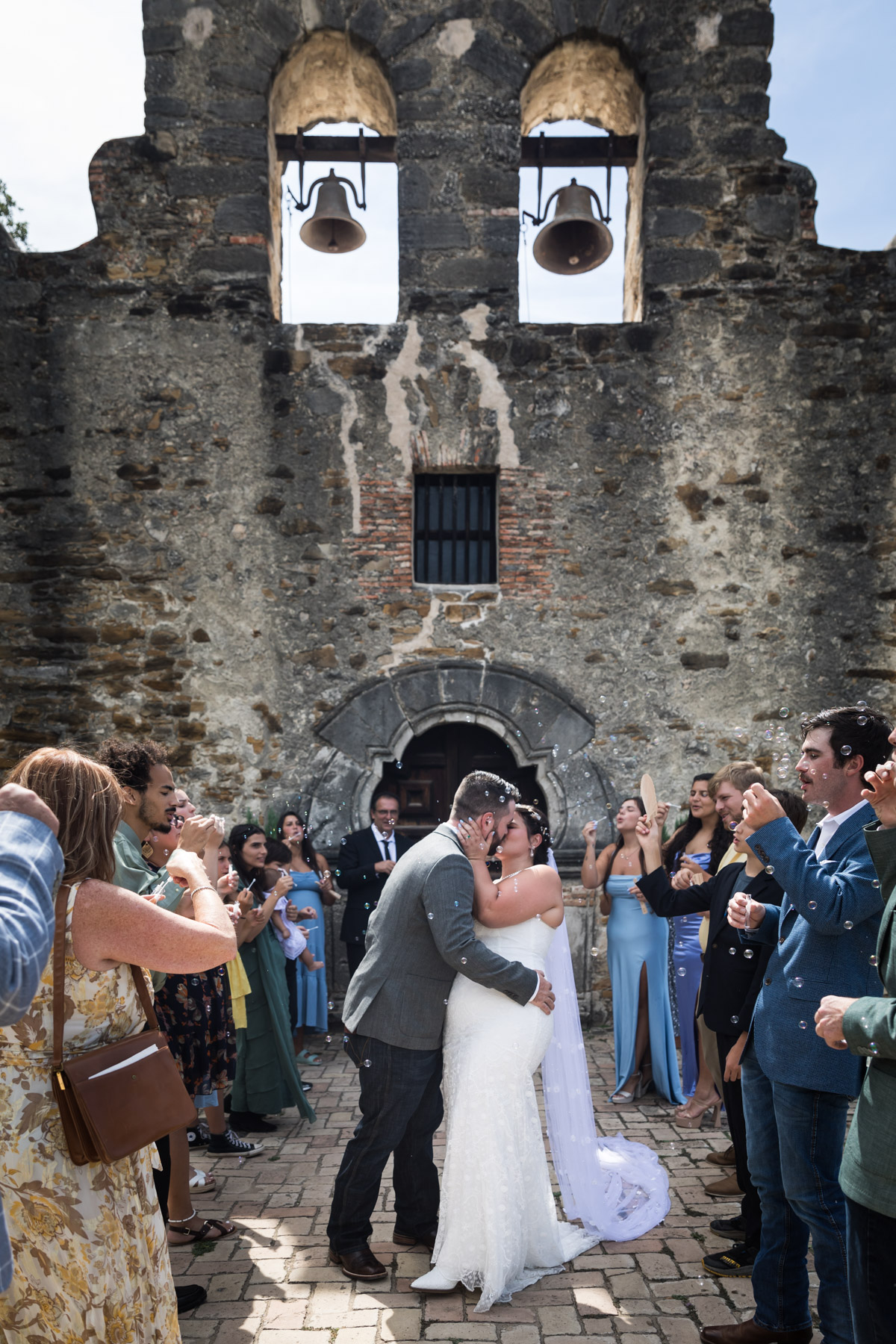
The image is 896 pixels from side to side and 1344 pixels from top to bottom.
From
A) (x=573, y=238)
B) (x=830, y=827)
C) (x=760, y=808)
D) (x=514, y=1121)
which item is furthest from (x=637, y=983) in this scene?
(x=573, y=238)

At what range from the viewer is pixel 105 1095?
210 centimetres

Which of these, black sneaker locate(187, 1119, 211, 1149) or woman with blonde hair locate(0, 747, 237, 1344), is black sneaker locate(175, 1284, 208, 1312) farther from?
black sneaker locate(187, 1119, 211, 1149)

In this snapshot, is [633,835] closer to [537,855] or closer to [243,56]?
[537,855]

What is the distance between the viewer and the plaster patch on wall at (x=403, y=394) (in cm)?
714

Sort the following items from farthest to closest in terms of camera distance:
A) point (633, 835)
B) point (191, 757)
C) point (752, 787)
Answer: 1. point (191, 757)
2. point (633, 835)
3. point (752, 787)

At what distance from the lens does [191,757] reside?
7.00 meters

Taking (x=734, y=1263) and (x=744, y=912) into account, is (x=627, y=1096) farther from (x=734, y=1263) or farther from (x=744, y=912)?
(x=744, y=912)

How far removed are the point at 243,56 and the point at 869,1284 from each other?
331 inches

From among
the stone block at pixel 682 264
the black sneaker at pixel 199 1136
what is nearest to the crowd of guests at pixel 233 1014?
the black sneaker at pixel 199 1136

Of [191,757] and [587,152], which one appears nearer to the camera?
[191,757]

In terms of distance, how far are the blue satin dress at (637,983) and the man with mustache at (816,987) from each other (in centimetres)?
251

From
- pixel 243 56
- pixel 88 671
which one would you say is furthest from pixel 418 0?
pixel 88 671

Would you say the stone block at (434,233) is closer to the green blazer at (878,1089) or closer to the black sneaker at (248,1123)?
the black sneaker at (248,1123)

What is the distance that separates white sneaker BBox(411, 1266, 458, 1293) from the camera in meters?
3.31
